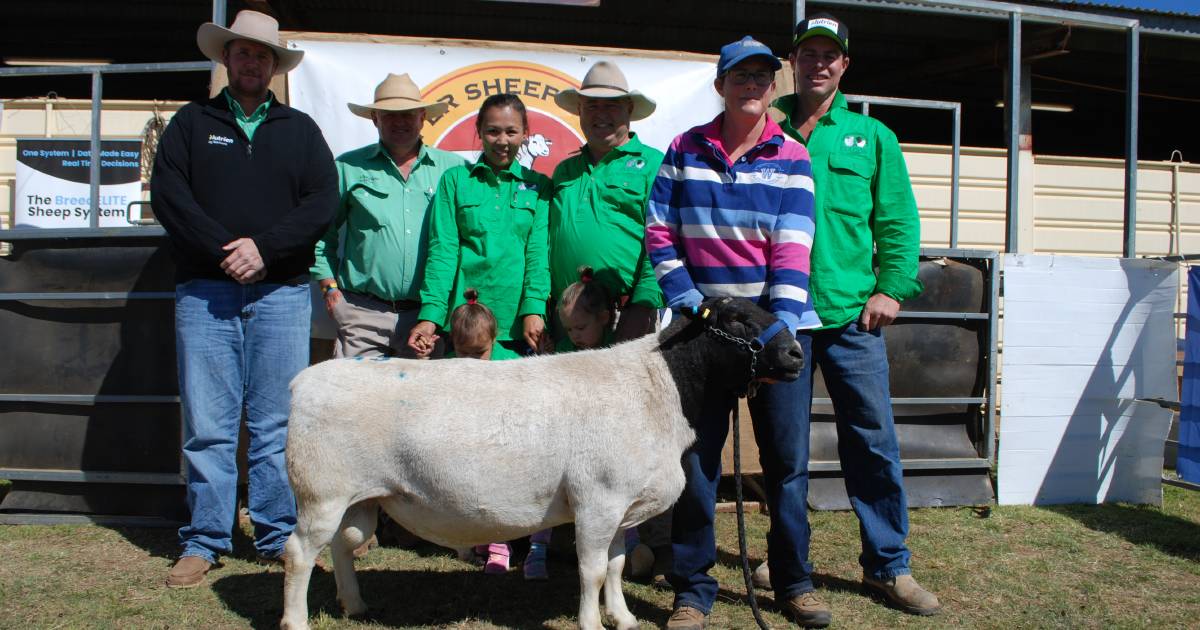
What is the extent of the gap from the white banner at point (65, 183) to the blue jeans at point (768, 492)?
31.4ft

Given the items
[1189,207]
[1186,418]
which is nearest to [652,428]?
[1186,418]

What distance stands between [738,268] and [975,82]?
643 inches

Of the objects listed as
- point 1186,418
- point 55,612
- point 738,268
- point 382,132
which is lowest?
point 55,612

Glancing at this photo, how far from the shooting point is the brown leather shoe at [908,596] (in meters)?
4.61

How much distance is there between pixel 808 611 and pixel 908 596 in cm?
66

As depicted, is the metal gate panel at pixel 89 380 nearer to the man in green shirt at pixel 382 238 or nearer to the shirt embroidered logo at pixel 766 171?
the man in green shirt at pixel 382 238

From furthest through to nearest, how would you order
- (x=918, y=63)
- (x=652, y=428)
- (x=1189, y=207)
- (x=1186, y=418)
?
(x=918, y=63) < (x=1189, y=207) < (x=1186, y=418) < (x=652, y=428)

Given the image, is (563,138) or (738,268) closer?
(738,268)

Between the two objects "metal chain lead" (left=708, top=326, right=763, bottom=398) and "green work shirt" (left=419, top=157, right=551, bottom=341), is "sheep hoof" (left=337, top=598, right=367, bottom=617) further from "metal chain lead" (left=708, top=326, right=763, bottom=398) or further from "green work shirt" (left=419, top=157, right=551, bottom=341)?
"metal chain lead" (left=708, top=326, right=763, bottom=398)

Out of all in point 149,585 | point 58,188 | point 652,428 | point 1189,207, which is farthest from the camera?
point 1189,207

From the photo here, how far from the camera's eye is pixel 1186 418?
673 centimetres

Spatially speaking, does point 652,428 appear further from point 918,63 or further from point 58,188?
point 918,63

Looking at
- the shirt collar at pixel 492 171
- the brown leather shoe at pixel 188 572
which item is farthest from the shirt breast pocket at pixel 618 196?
the brown leather shoe at pixel 188 572

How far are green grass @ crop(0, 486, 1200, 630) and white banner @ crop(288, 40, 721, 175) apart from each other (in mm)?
3240
